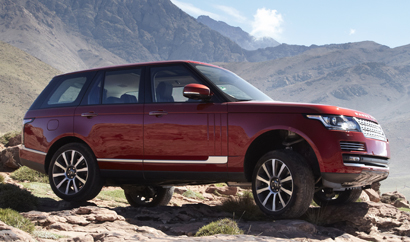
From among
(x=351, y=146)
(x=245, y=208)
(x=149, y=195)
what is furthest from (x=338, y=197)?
(x=149, y=195)

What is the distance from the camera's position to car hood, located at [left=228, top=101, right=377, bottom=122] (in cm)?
522

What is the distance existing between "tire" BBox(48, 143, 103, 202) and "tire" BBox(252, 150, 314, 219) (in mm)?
2483

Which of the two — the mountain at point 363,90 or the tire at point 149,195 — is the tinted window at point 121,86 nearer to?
the tire at point 149,195

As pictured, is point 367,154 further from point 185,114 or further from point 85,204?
point 85,204

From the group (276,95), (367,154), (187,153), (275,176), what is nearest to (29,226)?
(187,153)

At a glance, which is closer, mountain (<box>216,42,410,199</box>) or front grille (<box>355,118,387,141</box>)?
front grille (<box>355,118,387,141</box>)

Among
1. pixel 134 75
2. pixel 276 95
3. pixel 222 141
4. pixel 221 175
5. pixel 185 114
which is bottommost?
pixel 221 175

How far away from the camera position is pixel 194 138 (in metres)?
5.70

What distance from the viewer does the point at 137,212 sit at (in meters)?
6.35

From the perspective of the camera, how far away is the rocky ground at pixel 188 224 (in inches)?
186

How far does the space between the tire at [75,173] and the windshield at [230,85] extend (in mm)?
2162

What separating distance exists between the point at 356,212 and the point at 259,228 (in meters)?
1.73

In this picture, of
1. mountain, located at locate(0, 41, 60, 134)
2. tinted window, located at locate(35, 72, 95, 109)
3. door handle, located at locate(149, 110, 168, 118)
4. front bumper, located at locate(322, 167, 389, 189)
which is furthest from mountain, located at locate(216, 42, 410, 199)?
door handle, located at locate(149, 110, 168, 118)

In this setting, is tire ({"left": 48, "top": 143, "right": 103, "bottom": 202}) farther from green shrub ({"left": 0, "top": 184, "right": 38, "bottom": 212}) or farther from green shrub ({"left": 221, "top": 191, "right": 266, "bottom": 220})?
green shrub ({"left": 221, "top": 191, "right": 266, "bottom": 220})
